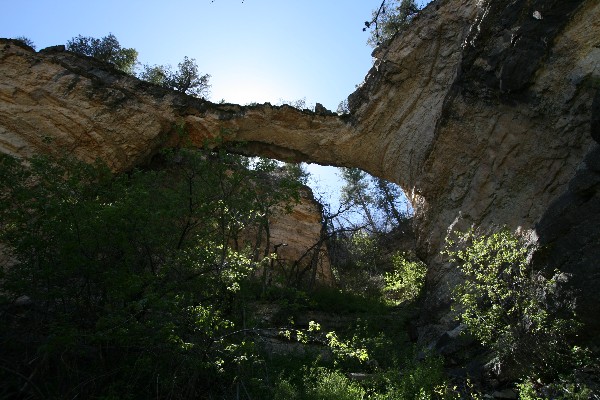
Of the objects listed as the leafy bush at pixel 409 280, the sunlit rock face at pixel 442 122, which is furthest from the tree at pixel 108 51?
the leafy bush at pixel 409 280

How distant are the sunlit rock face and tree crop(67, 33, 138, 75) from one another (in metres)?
5.38

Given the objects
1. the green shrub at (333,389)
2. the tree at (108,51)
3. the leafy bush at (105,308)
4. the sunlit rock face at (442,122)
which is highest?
the tree at (108,51)

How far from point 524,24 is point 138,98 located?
9.60m

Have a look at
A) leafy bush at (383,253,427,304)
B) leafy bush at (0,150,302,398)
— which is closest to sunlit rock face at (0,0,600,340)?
leafy bush at (0,150,302,398)

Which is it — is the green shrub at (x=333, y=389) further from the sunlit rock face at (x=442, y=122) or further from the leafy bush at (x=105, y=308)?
the sunlit rock face at (x=442, y=122)

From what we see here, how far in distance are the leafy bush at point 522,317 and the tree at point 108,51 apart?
647 inches

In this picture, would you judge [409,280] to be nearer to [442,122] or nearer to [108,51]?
[442,122]

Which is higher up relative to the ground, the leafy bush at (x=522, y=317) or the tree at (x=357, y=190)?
the tree at (x=357, y=190)

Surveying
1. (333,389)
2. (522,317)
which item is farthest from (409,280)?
(333,389)

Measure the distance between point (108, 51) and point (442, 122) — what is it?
45.3ft

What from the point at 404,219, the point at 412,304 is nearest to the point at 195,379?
the point at 412,304

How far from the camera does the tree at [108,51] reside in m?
18.4

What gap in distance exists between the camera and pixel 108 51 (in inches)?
727

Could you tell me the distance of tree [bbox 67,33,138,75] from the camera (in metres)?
18.4
